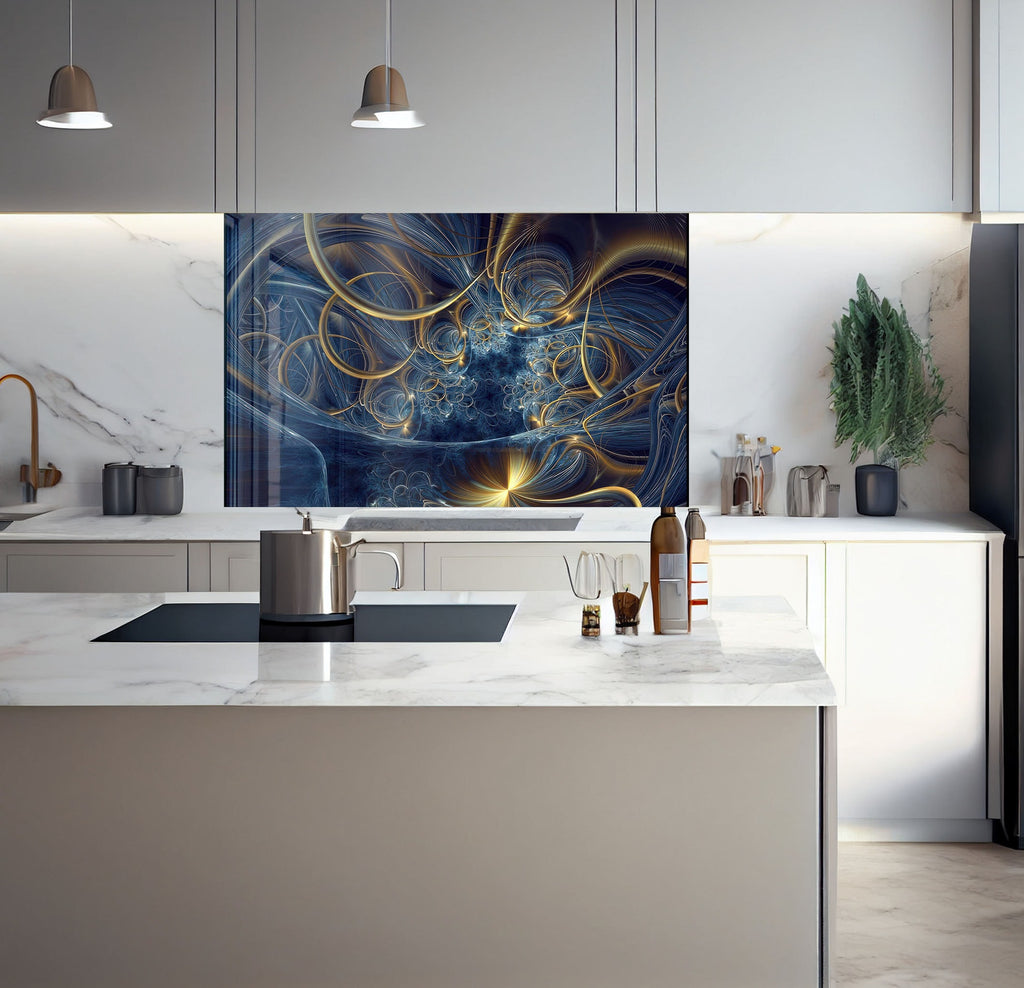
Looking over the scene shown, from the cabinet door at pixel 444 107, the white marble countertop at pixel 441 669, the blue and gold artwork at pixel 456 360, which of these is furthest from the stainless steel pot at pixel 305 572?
the blue and gold artwork at pixel 456 360

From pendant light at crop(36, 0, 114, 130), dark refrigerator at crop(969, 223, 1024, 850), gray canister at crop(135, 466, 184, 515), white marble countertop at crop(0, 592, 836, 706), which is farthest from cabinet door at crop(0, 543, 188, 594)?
dark refrigerator at crop(969, 223, 1024, 850)

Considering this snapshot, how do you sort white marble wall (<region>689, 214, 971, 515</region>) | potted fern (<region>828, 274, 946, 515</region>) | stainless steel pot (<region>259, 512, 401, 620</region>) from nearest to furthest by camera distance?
stainless steel pot (<region>259, 512, 401, 620</region>), potted fern (<region>828, 274, 946, 515</region>), white marble wall (<region>689, 214, 971, 515</region>)

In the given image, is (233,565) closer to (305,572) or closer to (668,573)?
(305,572)

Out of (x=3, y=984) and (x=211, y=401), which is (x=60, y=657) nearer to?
(x=3, y=984)

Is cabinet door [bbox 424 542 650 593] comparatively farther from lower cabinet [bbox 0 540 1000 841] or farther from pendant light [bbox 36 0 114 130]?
pendant light [bbox 36 0 114 130]

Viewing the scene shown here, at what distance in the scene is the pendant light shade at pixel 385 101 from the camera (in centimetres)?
279

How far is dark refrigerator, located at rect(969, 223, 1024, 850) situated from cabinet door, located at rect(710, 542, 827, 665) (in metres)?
0.56

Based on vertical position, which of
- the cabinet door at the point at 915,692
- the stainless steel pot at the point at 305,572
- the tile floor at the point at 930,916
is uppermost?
the stainless steel pot at the point at 305,572

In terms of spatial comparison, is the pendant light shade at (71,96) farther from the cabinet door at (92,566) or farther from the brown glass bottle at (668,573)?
the brown glass bottle at (668,573)

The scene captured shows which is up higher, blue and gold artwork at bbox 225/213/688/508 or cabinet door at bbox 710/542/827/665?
blue and gold artwork at bbox 225/213/688/508

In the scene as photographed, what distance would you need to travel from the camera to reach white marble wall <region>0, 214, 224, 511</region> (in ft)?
14.0

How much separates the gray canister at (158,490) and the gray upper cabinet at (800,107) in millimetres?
2076

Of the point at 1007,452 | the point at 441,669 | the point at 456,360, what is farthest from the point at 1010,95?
the point at 441,669

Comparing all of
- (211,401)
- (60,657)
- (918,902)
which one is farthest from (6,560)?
(918,902)
